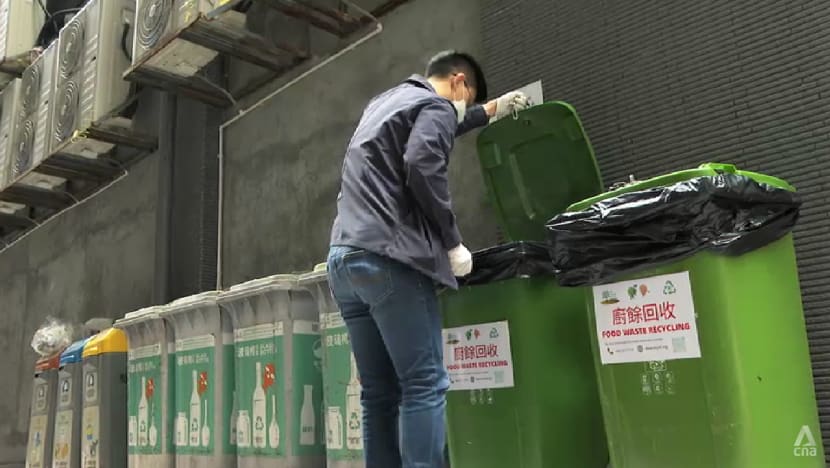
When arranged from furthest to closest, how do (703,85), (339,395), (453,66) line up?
(339,395), (703,85), (453,66)

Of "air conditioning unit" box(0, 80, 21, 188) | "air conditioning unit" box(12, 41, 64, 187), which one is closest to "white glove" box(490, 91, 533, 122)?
"air conditioning unit" box(12, 41, 64, 187)

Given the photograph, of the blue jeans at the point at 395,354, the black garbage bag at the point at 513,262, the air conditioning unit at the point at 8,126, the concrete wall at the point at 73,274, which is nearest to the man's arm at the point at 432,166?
the blue jeans at the point at 395,354

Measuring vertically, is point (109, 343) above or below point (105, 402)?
above

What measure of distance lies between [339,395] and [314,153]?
78.2 inches

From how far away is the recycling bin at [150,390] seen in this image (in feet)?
11.1

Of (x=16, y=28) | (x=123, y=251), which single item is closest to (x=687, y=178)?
(x=123, y=251)

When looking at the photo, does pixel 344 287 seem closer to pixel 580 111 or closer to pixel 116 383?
pixel 580 111

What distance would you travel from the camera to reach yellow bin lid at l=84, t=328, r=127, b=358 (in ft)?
12.6

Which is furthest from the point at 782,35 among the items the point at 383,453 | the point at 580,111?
the point at 383,453

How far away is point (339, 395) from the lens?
8.75 feet

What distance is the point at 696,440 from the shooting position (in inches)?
67.8
